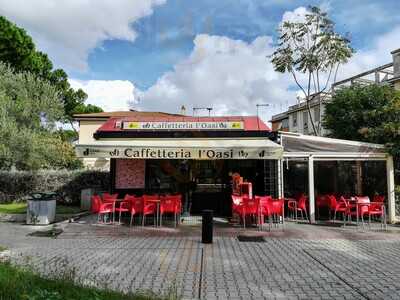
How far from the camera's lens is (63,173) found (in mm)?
21562

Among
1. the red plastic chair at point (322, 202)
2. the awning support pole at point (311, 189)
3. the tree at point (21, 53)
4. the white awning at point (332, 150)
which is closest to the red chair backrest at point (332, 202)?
the red plastic chair at point (322, 202)

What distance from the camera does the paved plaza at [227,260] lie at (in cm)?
627

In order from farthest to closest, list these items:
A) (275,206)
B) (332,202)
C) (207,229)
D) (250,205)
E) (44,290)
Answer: (332,202)
(275,206)
(250,205)
(207,229)
(44,290)

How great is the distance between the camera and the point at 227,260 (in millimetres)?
8219

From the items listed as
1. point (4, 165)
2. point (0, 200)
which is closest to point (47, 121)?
point (4, 165)

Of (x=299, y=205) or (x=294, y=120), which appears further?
(x=294, y=120)

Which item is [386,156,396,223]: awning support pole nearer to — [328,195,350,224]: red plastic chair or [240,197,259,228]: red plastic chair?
[328,195,350,224]: red plastic chair

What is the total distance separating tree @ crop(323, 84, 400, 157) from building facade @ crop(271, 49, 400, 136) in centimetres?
347

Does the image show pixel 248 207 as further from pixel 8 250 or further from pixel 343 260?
pixel 8 250

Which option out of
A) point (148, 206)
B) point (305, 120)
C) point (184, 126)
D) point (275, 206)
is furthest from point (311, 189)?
point (305, 120)

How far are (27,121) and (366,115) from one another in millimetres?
19159

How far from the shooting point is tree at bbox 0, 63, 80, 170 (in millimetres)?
20562

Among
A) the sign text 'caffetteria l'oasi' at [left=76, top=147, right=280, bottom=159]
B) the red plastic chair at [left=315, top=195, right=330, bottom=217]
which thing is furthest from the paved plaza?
the sign text 'caffetteria l'oasi' at [left=76, top=147, right=280, bottom=159]

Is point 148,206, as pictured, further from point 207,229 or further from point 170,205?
point 207,229
